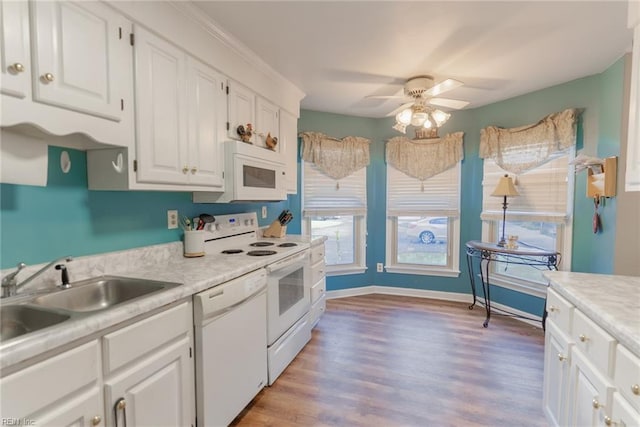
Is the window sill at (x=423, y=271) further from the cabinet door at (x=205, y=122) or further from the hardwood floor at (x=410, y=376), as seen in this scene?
the cabinet door at (x=205, y=122)

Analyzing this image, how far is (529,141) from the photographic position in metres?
3.27

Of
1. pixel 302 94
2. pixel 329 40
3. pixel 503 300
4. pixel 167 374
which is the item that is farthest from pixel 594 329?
pixel 302 94

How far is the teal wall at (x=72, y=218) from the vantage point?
1.31 m

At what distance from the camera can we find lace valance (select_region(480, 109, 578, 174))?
2984 millimetres

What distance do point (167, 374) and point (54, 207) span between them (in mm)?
941

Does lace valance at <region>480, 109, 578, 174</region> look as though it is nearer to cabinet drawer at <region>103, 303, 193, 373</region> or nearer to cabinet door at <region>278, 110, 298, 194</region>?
cabinet door at <region>278, 110, 298, 194</region>

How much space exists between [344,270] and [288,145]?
1.89 metres

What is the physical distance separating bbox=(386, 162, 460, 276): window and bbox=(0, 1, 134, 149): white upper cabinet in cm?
334

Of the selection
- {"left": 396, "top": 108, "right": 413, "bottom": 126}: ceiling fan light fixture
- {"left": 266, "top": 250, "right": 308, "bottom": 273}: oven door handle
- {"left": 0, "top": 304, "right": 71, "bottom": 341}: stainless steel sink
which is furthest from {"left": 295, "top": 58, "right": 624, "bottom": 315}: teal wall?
{"left": 0, "top": 304, "right": 71, "bottom": 341}: stainless steel sink

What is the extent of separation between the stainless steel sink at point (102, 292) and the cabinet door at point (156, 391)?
12.4 inches

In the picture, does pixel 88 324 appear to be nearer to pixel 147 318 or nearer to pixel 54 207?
pixel 147 318

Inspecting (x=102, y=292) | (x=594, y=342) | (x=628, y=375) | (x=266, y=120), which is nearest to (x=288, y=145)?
(x=266, y=120)

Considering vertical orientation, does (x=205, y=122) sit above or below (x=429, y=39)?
below

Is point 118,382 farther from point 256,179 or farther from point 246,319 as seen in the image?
point 256,179
